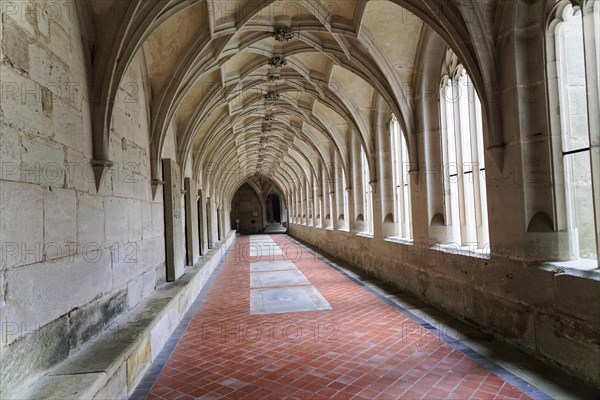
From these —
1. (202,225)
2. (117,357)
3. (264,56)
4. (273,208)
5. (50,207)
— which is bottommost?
(117,357)

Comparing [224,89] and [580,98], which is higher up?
[224,89]

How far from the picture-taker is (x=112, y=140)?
4.23 meters

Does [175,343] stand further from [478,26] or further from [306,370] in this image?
[478,26]

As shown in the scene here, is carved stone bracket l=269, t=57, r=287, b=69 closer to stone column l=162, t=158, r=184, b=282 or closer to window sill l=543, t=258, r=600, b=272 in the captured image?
stone column l=162, t=158, r=184, b=282

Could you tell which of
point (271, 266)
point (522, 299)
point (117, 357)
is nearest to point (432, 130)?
point (522, 299)

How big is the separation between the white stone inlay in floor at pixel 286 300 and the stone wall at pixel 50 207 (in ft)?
7.51

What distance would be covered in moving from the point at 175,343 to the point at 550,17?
16.6 feet

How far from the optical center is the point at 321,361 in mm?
3820

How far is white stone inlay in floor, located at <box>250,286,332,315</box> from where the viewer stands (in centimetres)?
602

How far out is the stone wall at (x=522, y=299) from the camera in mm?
3107

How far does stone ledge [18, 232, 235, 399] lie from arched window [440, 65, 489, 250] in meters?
4.04

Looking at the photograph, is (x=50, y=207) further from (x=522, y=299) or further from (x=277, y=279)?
(x=277, y=279)

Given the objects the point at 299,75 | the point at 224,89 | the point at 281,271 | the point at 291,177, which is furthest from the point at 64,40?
the point at 291,177

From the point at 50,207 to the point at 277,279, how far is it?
20.8 ft
